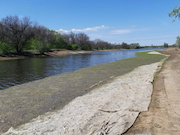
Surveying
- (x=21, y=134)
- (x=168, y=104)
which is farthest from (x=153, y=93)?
(x=21, y=134)

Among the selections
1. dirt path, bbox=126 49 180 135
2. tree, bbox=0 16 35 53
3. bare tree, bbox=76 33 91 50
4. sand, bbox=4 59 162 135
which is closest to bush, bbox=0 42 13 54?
tree, bbox=0 16 35 53

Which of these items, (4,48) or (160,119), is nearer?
(160,119)

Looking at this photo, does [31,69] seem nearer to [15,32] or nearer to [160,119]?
[160,119]

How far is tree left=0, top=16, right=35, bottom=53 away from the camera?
64.6 meters

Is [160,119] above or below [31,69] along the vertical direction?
above

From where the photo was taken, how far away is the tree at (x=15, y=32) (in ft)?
212

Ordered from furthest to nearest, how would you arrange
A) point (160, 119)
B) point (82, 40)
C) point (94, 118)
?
point (82, 40) < point (94, 118) < point (160, 119)

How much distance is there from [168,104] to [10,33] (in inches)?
2825

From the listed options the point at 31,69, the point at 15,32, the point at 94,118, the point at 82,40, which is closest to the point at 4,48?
the point at 15,32

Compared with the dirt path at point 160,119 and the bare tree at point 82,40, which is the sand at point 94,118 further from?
the bare tree at point 82,40

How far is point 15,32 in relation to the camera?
217 feet

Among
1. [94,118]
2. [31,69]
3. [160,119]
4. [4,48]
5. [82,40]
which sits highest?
[82,40]

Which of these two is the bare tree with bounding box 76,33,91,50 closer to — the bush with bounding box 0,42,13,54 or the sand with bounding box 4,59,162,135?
the bush with bounding box 0,42,13,54

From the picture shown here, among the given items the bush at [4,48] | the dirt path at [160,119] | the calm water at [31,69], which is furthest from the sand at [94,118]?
the bush at [4,48]
